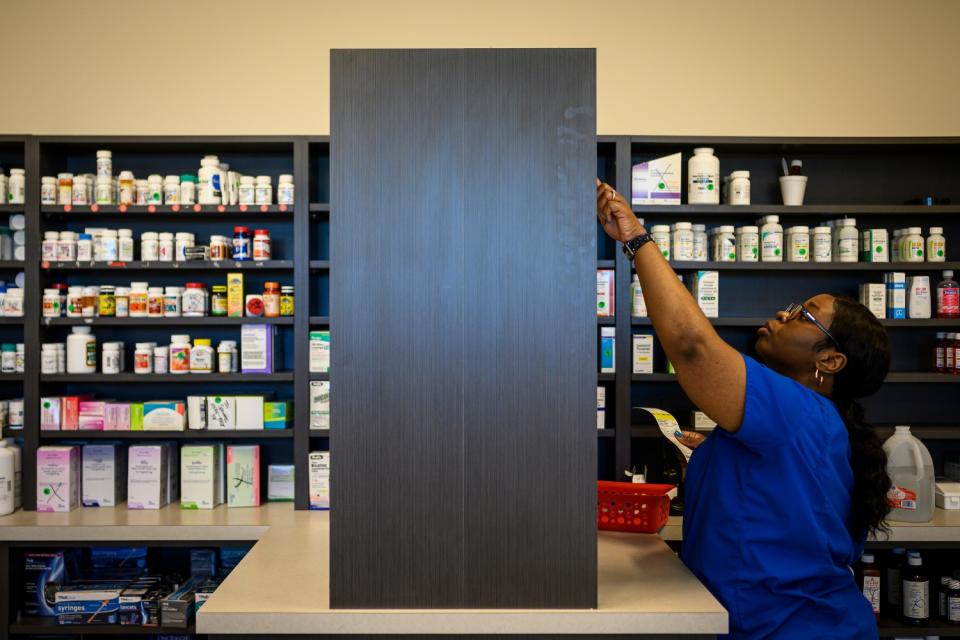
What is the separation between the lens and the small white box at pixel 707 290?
290 centimetres

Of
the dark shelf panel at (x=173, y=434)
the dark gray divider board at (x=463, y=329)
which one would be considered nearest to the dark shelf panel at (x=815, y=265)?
the dark gray divider board at (x=463, y=329)

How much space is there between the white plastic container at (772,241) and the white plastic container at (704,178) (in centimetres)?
24

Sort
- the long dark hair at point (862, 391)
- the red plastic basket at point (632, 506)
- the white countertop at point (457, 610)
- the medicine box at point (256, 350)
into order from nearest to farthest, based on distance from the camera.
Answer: the white countertop at point (457, 610)
the long dark hair at point (862, 391)
the red plastic basket at point (632, 506)
the medicine box at point (256, 350)

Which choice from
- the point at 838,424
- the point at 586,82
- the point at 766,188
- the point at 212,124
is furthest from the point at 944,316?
the point at 212,124

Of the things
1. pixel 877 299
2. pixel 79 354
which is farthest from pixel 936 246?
pixel 79 354

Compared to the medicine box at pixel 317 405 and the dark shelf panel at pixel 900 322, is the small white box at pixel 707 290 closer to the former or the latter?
the dark shelf panel at pixel 900 322

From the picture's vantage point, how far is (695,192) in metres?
2.90

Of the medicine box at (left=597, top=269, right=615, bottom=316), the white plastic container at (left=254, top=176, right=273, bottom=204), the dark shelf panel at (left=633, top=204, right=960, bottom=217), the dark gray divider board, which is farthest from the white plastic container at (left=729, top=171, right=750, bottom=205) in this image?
the white plastic container at (left=254, top=176, right=273, bottom=204)

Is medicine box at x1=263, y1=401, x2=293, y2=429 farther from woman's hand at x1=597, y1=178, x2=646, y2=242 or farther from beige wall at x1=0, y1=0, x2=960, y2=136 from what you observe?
woman's hand at x1=597, y1=178, x2=646, y2=242

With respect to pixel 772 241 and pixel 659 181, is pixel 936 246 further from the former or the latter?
pixel 659 181

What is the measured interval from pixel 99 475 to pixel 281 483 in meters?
0.75

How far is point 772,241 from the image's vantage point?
290 cm

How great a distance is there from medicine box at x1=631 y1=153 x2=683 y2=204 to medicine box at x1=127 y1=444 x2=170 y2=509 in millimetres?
2294

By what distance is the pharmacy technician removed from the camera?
143 centimetres
